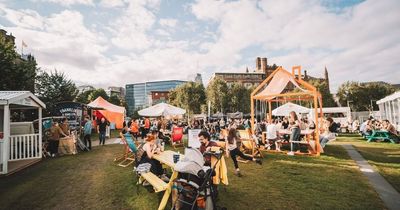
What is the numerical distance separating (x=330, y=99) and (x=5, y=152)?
56729 mm

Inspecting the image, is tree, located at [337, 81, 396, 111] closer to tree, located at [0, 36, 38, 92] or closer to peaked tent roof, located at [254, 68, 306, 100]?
peaked tent roof, located at [254, 68, 306, 100]

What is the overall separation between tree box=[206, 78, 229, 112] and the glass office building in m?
108

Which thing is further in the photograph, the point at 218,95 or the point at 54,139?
the point at 218,95

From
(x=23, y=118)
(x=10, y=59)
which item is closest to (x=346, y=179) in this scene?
(x=10, y=59)

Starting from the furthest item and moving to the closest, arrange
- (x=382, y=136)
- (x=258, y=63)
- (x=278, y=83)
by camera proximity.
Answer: (x=258, y=63), (x=382, y=136), (x=278, y=83)

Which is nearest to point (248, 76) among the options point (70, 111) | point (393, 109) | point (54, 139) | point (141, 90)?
point (393, 109)

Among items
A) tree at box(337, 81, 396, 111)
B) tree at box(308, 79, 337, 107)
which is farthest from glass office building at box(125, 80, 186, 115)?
tree at box(337, 81, 396, 111)

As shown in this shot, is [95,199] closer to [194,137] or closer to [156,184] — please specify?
[156,184]

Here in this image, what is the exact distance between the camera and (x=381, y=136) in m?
14.6

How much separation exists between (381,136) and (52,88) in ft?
106

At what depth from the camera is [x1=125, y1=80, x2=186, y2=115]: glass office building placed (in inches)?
6058

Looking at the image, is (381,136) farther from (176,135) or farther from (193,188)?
(193,188)


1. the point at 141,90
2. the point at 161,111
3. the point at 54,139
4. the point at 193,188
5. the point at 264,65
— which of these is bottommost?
the point at 193,188

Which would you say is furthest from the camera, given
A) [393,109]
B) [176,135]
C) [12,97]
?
[393,109]
